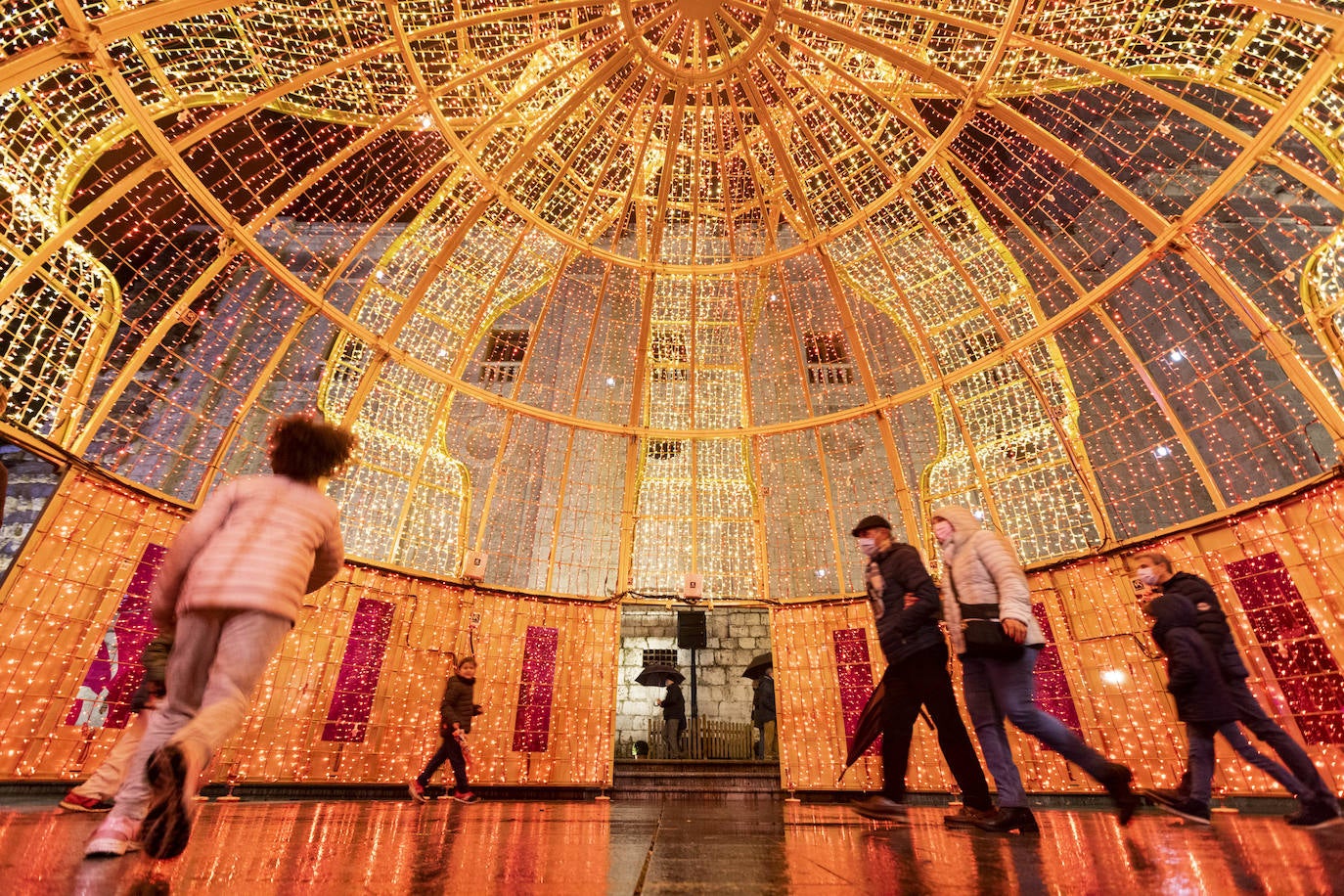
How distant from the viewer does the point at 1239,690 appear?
4543 millimetres

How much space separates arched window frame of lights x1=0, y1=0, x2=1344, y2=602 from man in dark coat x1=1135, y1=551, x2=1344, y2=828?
416cm

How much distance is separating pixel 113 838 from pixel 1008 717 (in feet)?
14.6

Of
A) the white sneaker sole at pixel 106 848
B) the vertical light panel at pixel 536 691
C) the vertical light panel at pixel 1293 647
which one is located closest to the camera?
the white sneaker sole at pixel 106 848

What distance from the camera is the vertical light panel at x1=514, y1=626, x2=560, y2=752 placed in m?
9.80

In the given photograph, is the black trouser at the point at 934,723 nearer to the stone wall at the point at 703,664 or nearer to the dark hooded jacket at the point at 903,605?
the dark hooded jacket at the point at 903,605

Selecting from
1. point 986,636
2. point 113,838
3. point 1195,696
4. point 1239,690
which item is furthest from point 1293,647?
point 113,838

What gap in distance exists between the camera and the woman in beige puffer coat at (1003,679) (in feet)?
11.9

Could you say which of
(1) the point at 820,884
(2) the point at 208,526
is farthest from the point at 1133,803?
(2) the point at 208,526

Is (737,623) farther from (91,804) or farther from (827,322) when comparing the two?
(91,804)

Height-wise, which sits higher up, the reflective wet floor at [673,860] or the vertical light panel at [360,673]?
the vertical light panel at [360,673]

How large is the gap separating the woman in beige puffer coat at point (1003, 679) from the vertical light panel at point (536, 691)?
7.46m

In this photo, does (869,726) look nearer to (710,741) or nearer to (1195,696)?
(1195,696)

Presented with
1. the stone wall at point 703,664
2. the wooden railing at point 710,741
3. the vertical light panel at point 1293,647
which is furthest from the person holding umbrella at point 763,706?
the vertical light panel at point 1293,647

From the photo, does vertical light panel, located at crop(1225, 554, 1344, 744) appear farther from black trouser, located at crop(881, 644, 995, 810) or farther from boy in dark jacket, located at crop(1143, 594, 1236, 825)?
→ black trouser, located at crop(881, 644, 995, 810)
